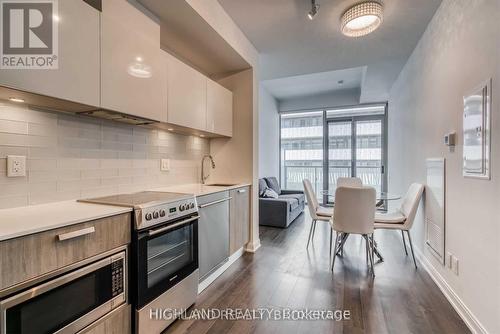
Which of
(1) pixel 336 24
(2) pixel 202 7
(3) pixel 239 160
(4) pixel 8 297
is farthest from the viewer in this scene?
(3) pixel 239 160

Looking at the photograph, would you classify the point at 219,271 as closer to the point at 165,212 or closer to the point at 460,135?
the point at 165,212

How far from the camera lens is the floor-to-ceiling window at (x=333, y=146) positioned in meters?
5.98

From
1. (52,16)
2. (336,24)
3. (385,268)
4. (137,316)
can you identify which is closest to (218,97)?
(336,24)

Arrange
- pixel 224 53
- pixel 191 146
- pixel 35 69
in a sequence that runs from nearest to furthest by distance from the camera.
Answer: pixel 35 69, pixel 224 53, pixel 191 146

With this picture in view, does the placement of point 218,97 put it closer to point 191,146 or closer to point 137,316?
point 191,146

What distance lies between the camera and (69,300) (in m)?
1.17

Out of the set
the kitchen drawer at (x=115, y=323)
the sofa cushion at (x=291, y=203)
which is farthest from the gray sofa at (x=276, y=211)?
the kitchen drawer at (x=115, y=323)

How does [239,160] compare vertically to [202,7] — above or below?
below

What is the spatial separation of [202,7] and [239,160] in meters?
1.74

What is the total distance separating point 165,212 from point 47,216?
0.64m

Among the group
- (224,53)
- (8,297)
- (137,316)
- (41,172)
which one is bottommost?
(137,316)

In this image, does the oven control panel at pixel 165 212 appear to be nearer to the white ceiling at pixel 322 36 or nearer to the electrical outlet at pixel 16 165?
the electrical outlet at pixel 16 165

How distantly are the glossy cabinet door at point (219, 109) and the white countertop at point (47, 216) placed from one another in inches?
59.2

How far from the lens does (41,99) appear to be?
4.39 ft
